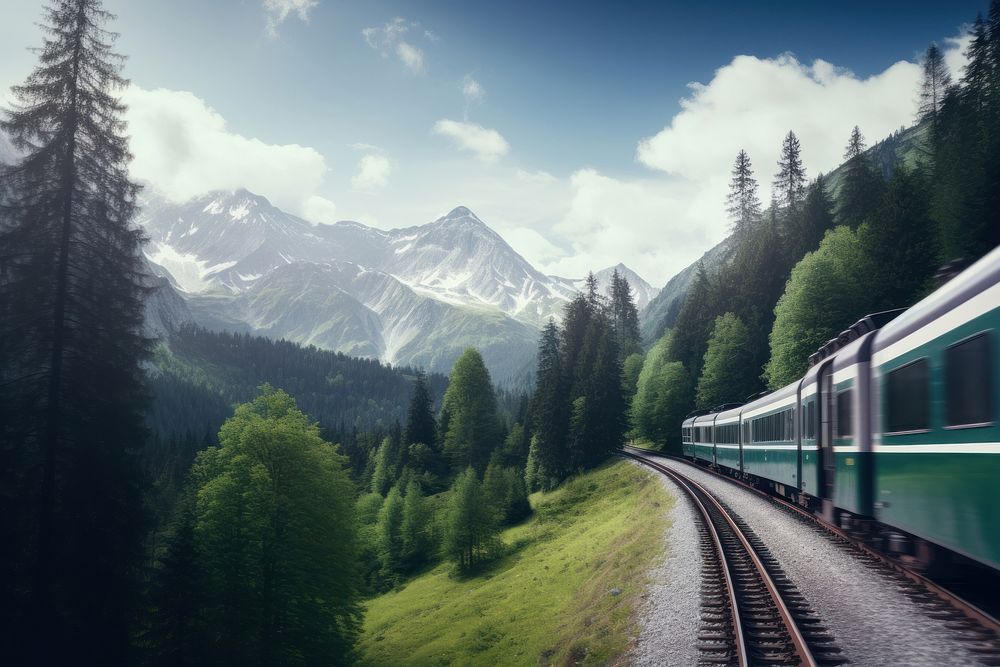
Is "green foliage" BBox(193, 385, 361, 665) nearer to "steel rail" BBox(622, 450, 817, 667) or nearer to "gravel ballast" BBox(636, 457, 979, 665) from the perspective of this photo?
"gravel ballast" BBox(636, 457, 979, 665)

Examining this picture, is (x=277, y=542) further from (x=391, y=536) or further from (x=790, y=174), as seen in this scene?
(x=790, y=174)

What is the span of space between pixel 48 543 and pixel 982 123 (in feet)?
206

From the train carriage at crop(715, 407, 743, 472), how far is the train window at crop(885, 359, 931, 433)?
21.0 m

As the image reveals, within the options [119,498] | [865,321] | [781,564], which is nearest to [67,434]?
[119,498]

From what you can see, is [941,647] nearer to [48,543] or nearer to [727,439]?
[48,543]

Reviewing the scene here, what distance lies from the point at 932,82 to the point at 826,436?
76766mm

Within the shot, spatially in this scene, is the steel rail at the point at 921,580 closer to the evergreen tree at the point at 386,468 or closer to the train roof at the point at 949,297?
the train roof at the point at 949,297

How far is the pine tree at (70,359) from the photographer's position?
1694 cm

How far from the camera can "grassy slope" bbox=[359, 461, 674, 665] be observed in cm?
1727

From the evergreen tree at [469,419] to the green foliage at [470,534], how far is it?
2849cm

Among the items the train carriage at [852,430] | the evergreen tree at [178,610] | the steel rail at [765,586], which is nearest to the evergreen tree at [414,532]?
the steel rail at [765,586]

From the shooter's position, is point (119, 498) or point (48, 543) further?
point (119, 498)

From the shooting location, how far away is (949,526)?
10.1 metres

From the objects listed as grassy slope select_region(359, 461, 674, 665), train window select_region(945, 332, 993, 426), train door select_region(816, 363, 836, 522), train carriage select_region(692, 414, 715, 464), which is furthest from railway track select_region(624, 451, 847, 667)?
train carriage select_region(692, 414, 715, 464)
